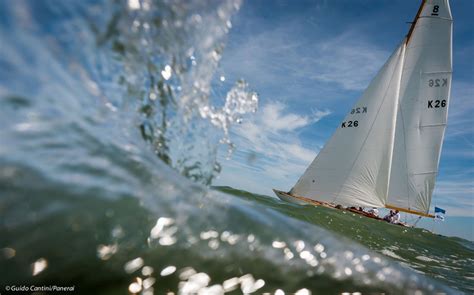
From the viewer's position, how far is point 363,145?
61.4 feet

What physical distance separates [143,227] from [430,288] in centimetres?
195

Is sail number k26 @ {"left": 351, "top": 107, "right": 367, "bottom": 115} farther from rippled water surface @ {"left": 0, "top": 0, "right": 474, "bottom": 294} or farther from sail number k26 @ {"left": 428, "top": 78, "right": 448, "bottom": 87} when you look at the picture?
rippled water surface @ {"left": 0, "top": 0, "right": 474, "bottom": 294}

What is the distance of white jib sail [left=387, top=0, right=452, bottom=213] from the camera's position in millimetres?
17922

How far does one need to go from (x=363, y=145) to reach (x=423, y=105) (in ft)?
13.4

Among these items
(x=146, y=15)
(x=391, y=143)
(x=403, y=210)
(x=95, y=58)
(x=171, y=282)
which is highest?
(x=391, y=143)

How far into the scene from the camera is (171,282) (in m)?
1.35

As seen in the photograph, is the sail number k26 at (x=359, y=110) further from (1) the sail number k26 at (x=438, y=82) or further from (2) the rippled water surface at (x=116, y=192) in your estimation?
(2) the rippled water surface at (x=116, y=192)

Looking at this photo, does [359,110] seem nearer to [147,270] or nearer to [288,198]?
[288,198]

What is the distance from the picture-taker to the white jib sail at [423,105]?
58.8 feet

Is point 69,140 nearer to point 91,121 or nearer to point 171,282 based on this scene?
point 91,121

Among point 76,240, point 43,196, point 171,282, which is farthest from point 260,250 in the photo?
point 43,196

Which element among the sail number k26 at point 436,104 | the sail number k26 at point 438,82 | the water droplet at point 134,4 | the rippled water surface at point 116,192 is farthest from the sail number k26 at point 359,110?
the water droplet at point 134,4

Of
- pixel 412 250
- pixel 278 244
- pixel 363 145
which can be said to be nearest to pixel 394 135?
pixel 363 145

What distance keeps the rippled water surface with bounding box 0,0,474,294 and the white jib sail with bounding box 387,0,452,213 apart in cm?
1889
